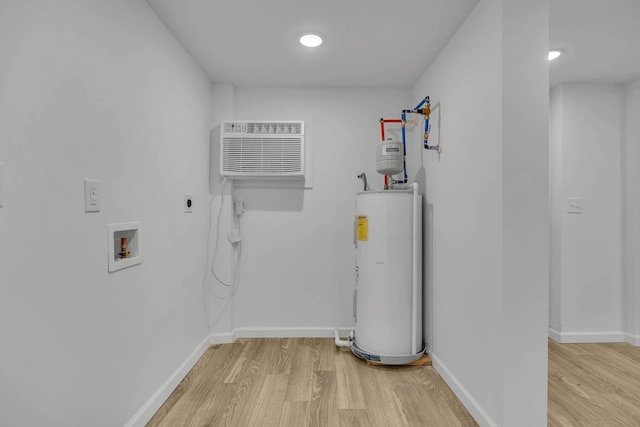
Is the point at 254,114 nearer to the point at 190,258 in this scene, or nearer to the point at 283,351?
the point at 190,258

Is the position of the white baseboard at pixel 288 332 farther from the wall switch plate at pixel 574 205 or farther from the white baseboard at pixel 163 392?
the wall switch plate at pixel 574 205

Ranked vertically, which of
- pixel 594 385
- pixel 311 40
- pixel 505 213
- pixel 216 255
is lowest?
pixel 594 385

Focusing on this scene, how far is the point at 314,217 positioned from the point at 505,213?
1.74 m

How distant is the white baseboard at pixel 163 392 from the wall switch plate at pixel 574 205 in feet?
11.3

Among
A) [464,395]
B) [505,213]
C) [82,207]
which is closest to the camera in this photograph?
[82,207]

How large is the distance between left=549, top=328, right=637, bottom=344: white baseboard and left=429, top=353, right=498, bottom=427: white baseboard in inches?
57.1

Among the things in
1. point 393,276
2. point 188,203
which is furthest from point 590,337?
point 188,203

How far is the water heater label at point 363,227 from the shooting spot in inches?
100.0

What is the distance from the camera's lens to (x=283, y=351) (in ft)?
9.00

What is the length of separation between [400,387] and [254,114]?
2511mm

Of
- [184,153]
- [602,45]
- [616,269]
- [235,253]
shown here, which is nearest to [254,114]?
[184,153]

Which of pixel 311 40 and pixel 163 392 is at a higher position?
pixel 311 40

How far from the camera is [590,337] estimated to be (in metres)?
3.00

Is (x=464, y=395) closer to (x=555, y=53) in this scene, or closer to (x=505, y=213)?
(x=505, y=213)
